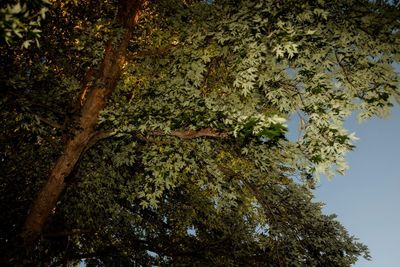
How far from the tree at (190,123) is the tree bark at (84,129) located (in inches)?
1.4

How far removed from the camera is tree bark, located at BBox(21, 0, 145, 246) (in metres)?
8.65

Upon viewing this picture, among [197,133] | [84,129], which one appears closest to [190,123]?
[197,133]

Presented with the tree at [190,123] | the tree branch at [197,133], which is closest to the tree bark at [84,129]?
the tree at [190,123]

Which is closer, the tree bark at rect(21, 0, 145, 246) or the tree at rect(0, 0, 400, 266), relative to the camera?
the tree at rect(0, 0, 400, 266)

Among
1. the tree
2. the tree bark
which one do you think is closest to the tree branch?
the tree

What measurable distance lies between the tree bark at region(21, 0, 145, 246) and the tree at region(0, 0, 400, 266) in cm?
4

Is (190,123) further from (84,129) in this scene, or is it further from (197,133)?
(84,129)

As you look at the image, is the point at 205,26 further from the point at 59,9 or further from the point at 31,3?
the point at 59,9

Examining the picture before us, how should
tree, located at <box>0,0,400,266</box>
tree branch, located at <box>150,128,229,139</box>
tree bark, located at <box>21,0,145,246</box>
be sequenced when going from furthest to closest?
tree bark, located at <box>21,0,145,246</box> < tree branch, located at <box>150,128,229,139</box> < tree, located at <box>0,0,400,266</box>

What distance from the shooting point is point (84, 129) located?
356 inches

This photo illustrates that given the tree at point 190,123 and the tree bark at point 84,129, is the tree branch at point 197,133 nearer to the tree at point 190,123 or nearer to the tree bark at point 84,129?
the tree at point 190,123

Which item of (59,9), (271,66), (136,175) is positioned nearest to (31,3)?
(271,66)

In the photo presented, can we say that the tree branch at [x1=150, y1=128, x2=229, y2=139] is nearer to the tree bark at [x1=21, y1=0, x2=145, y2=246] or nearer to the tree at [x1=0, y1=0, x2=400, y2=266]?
the tree at [x1=0, y1=0, x2=400, y2=266]

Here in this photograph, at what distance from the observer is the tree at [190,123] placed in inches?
284
